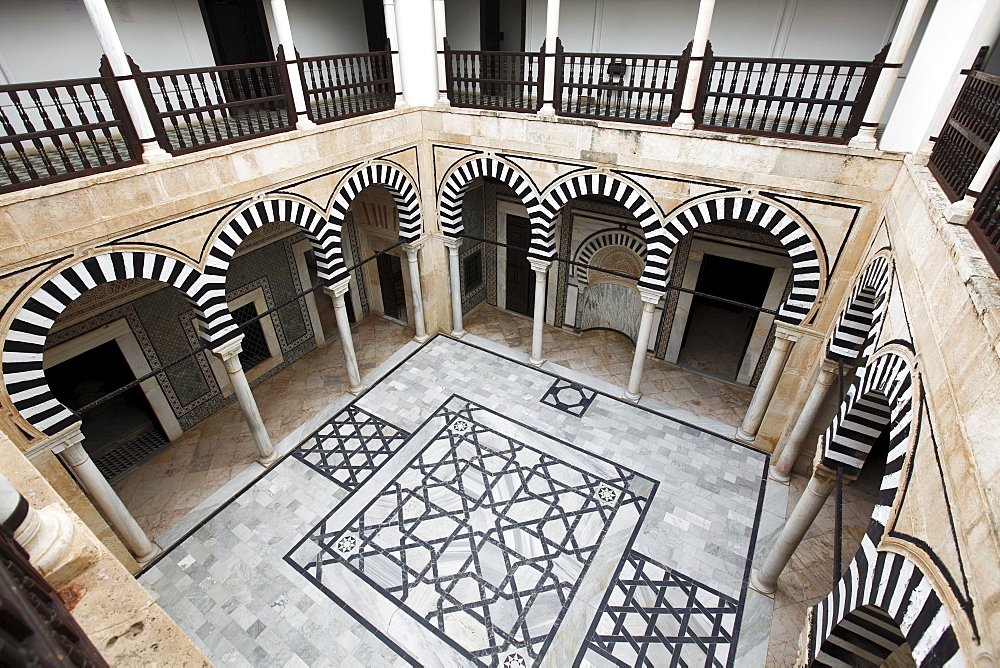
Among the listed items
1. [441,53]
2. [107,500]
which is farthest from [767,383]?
[107,500]

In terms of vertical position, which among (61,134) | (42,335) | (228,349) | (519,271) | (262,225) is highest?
(61,134)

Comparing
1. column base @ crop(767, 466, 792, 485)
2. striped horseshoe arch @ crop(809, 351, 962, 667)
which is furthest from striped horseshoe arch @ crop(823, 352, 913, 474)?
column base @ crop(767, 466, 792, 485)

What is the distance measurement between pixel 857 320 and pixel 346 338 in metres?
5.13

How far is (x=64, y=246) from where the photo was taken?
11.0ft

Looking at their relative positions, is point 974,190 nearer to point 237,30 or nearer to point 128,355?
point 237,30

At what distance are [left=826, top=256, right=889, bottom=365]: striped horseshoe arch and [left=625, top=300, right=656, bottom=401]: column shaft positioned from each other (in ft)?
5.77

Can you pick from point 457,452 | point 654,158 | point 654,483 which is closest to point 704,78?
point 654,158

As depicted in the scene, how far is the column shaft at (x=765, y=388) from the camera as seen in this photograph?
491cm

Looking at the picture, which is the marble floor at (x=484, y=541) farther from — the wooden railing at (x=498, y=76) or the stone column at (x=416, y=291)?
the wooden railing at (x=498, y=76)

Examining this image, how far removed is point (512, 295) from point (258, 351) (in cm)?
390

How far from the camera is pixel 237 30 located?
17.9 ft

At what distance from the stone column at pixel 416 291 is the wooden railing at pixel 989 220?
5.39 m

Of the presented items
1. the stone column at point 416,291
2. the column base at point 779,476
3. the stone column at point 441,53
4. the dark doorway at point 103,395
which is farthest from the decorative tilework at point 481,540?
the stone column at point 441,53

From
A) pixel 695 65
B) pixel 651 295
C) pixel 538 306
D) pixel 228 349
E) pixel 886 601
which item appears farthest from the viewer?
pixel 538 306
